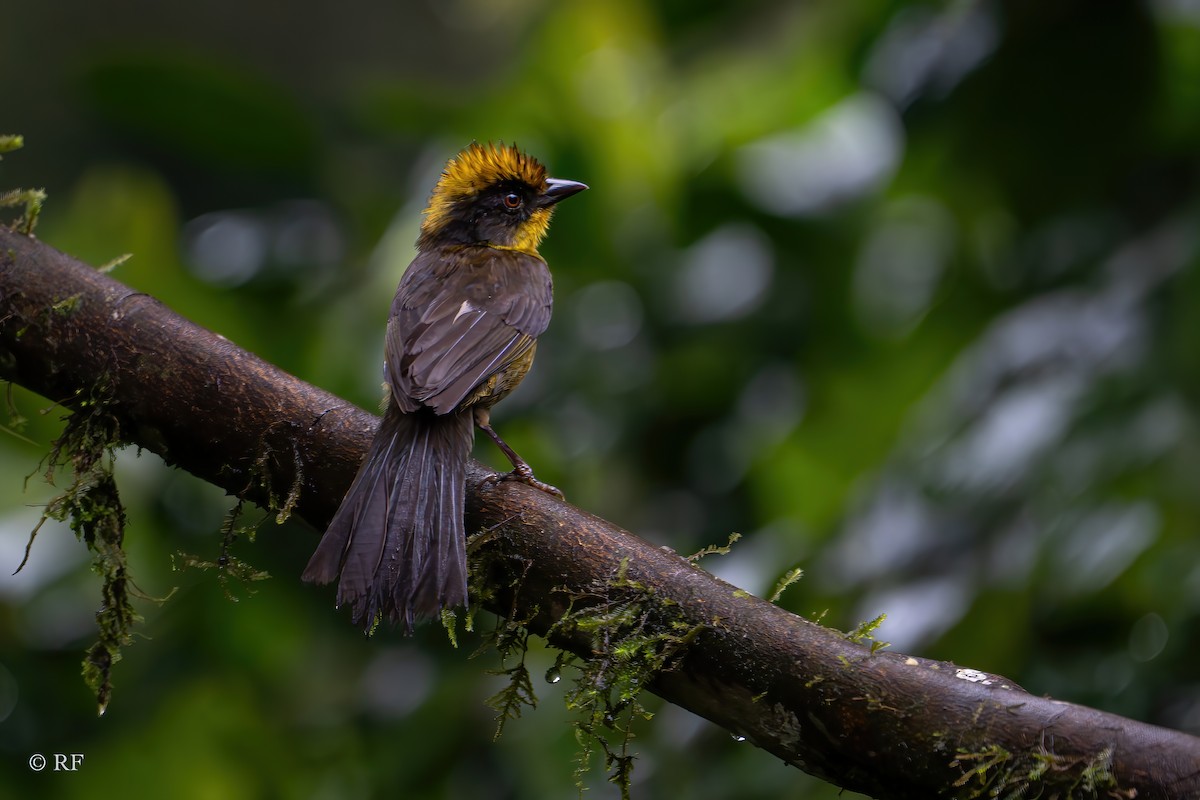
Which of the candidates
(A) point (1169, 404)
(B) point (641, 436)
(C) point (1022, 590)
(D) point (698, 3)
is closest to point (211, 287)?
(B) point (641, 436)

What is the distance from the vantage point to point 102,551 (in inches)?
97.3

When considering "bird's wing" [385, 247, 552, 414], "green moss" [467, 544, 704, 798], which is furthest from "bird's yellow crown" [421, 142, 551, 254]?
"green moss" [467, 544, 704, 798]

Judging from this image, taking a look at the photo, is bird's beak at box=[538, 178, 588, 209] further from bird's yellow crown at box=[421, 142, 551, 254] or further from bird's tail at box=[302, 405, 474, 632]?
bird's tail at box=[302, 405, 474, 632]

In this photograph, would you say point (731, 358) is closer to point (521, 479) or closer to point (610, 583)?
point (521, 479)

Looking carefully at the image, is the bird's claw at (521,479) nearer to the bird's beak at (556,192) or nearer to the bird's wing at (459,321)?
the bird's wing at (459,321)

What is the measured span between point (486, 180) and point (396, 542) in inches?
71.1

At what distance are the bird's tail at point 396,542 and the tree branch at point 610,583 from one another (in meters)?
0.07

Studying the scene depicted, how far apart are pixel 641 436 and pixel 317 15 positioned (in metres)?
5.64

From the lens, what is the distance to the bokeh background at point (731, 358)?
3.19 metres

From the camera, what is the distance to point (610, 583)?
2.03 meters

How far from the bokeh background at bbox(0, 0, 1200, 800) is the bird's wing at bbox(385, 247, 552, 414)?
1.94ft

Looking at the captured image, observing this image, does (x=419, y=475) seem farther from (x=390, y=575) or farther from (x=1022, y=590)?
(x=1022, y=590)

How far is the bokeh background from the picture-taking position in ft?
10.5

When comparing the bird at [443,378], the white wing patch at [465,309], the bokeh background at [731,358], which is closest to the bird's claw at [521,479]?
the bird at [443,378]
